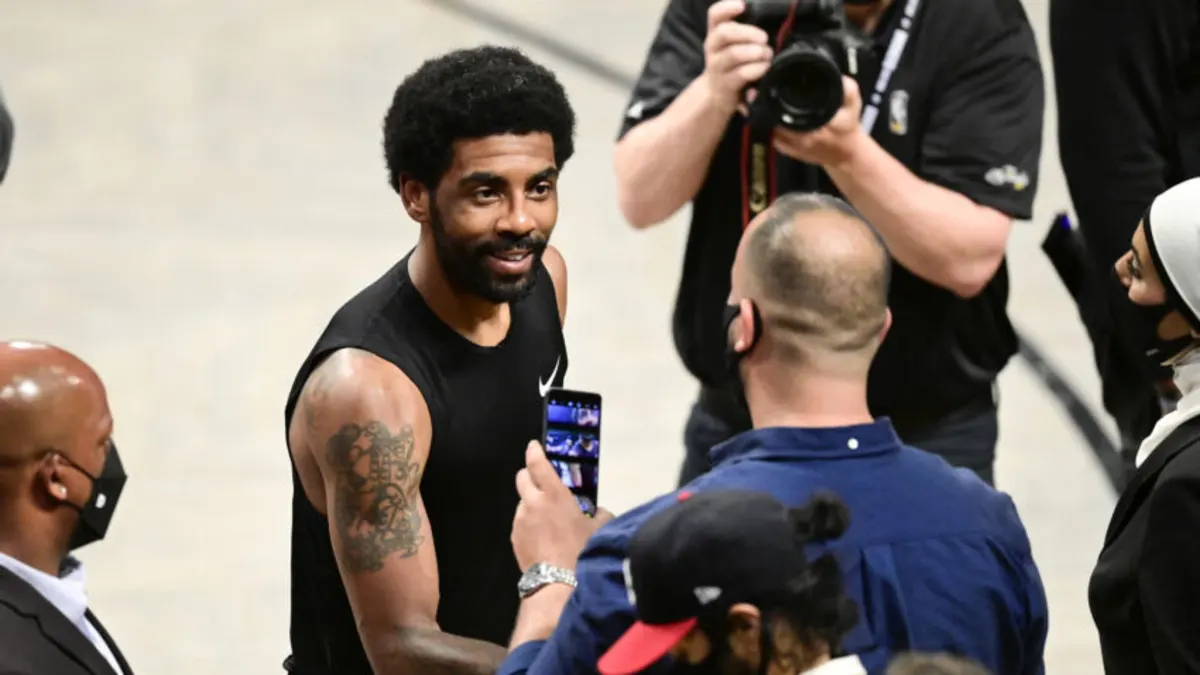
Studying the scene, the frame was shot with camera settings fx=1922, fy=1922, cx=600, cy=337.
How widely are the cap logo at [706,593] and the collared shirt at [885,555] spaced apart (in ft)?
0.75

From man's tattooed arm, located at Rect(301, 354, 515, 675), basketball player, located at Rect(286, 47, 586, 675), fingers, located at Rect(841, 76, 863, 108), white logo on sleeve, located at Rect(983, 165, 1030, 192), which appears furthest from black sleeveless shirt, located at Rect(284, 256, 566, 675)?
white logo on sleeve, located at Rect(983, 165, 1030, 192)

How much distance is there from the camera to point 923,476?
2.65m

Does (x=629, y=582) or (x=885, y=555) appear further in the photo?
(x=885, y=555)

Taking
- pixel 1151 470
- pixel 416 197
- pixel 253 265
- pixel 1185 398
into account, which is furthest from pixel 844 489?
pixel 253 265

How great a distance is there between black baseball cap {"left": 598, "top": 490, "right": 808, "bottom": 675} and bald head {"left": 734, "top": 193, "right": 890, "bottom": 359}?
1.35ft

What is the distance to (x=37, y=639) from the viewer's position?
266cm

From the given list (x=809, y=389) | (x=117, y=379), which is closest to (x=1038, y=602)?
(x=809, y=389)

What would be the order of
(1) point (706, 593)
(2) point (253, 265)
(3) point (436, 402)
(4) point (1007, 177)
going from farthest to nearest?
(2) point (253, 265), (4) point (1007, 177), (3) point (436, 402), (1) point (706, 593)

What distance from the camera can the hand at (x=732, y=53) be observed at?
383cm

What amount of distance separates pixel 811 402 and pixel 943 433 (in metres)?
1.38

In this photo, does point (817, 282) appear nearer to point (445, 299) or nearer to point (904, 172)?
point (445, 299)

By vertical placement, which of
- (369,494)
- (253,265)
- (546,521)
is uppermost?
(253,265)

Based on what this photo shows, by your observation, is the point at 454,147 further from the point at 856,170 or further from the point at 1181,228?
the point at 1181,228

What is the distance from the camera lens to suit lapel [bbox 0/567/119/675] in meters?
2.68
